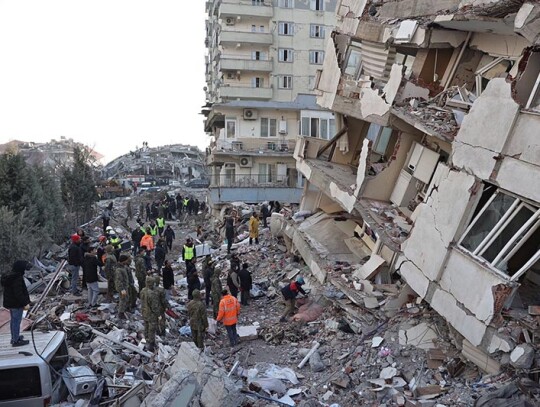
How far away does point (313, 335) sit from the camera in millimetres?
10594

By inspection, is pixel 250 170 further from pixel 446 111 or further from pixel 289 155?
pixel 446 111

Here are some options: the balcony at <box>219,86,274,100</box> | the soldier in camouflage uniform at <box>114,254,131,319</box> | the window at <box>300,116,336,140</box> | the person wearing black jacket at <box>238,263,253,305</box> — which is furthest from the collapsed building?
the soldier in camouflage uniform at <box>114,254,131,319</box>

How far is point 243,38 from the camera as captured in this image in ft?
117

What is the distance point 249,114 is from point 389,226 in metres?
21.7

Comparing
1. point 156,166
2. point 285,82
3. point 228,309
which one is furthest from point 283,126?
point 156,166

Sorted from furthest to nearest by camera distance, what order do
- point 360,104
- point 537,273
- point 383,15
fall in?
point 383,15 < point 360,104 < point 537,273

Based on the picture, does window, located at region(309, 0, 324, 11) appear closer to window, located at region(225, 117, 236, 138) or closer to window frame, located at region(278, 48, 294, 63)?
window frame, located at region(278, 48, 294, 63)

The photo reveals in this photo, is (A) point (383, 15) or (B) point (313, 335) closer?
(B) point (313, 335)

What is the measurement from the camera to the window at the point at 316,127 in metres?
30.1

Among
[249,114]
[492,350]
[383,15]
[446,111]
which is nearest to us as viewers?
[492,350]

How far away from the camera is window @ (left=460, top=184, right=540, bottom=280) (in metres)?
7.13

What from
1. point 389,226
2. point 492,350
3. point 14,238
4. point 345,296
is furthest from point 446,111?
point 14,238

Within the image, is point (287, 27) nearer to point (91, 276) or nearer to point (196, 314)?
point (91, 276)

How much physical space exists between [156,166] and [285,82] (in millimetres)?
32776
